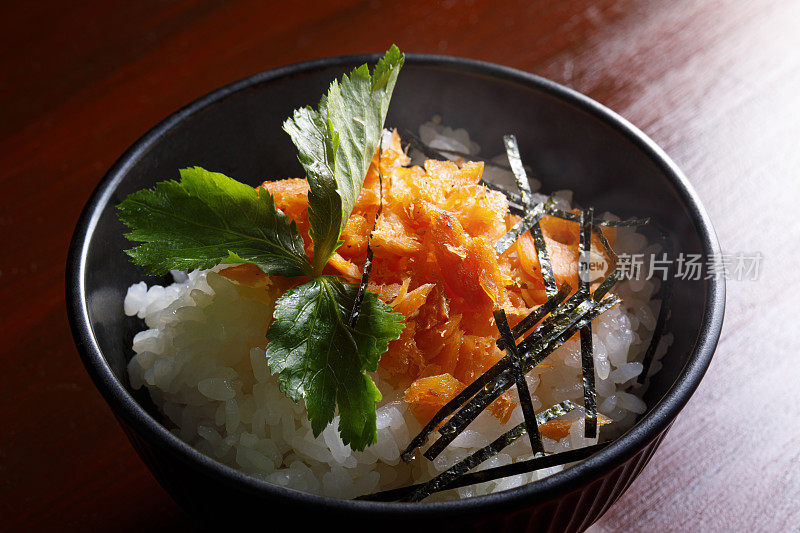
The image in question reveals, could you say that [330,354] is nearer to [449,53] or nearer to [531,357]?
[531,357]

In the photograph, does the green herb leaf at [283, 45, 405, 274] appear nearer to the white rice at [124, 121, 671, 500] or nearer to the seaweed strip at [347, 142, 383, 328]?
the seaweed strip at [347, 142, 383, 328]

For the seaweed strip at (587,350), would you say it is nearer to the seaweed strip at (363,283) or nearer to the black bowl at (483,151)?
the black bowl at (483,151)

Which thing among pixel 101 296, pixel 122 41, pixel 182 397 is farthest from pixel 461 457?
pixel 122 41

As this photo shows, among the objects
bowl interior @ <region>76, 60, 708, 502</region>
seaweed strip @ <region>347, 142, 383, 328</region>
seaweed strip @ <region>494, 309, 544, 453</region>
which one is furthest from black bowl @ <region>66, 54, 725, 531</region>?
seaweed strip @ <region>347, 142, 383, 328</region>

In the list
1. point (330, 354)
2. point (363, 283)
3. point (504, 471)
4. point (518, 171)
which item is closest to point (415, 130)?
point (518, 171)

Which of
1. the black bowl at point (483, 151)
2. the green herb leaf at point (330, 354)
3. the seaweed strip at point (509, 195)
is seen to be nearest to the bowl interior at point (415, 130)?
the black bowl at point (483, 151)

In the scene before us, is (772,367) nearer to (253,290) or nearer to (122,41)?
(253,290)
